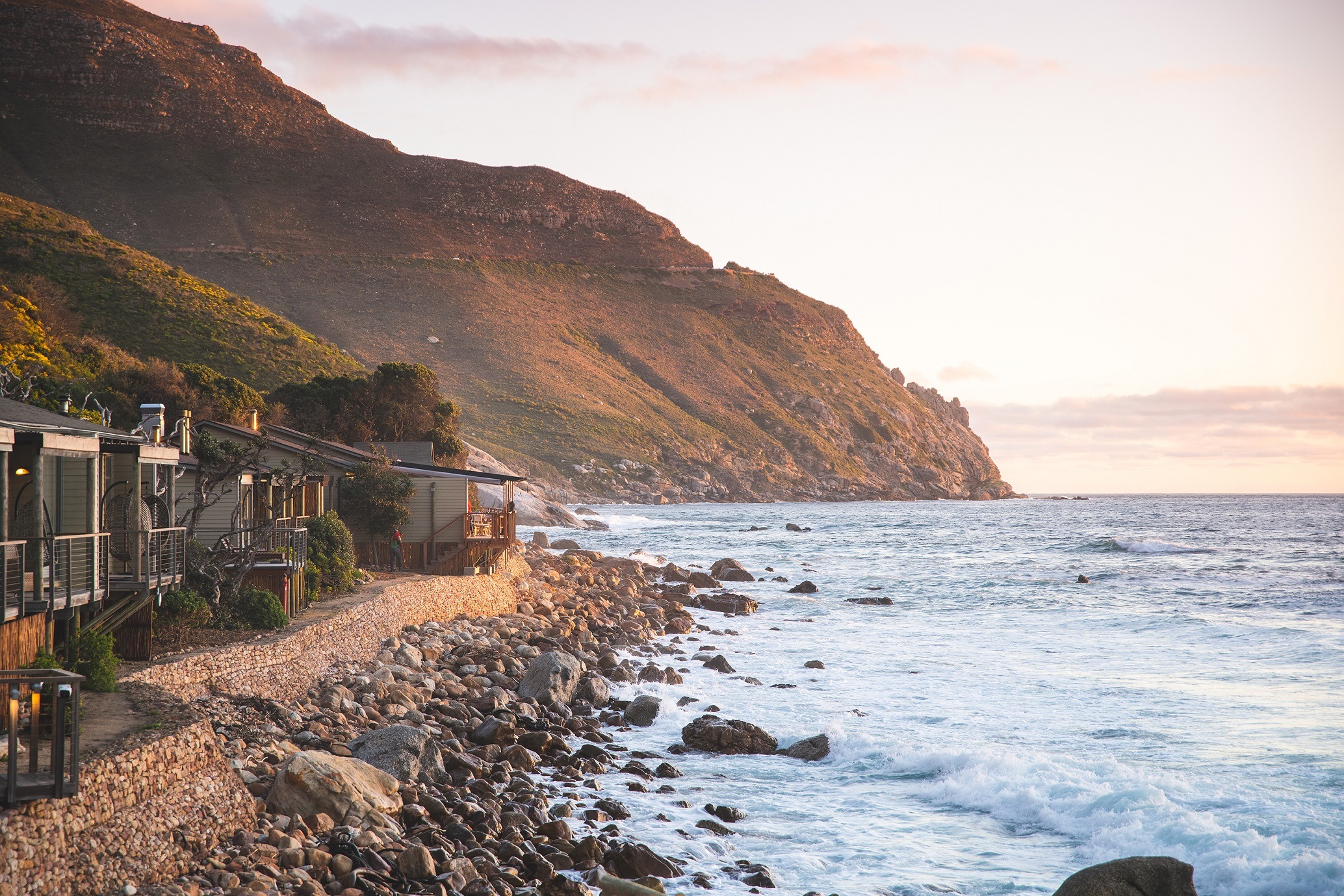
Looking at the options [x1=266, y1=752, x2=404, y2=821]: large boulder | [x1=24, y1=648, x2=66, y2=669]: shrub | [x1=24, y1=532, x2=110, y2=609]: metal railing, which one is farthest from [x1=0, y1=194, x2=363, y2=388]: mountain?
[x1=266, y1=752, x2=404, y2=821]: large boulder

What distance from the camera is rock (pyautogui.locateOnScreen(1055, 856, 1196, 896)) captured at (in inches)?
371

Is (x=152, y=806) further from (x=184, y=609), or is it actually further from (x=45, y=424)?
(x=184, y=609)

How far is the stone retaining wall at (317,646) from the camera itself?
1280 cm

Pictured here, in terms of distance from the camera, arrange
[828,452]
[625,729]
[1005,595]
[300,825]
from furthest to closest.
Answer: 1. [828,452]
2. [1005,595]
3. [625,729]
4. [300,825]

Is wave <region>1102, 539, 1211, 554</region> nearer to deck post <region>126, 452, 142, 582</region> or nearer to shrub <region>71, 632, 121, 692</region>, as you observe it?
deck post <region>126, 452, 142, 582</region>

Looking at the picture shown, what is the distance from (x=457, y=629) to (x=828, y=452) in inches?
4922

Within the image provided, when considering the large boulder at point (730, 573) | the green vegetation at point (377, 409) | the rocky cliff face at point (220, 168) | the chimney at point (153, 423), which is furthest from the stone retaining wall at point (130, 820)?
the rocky cliff face at point (220, 168)

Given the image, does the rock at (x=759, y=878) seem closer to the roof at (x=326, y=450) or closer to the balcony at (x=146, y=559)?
the balcony at (x=146, y=559)

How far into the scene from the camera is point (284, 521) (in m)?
21.6

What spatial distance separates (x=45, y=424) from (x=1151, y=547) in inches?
2475

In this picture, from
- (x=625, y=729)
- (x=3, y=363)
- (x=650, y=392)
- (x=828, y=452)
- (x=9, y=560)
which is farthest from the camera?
(x=828, y=452)

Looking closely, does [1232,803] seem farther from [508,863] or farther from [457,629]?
[457,629]

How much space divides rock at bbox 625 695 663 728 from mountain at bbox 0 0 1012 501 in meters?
77.4

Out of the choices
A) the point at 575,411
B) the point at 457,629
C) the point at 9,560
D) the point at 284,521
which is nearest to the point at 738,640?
the point at 457,629
